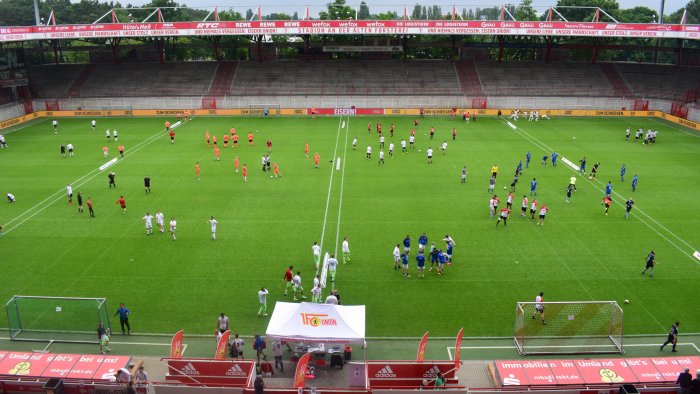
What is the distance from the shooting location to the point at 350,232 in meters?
26.1

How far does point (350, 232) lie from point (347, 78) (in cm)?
4250

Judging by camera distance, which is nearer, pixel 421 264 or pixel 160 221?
pixel 421 264

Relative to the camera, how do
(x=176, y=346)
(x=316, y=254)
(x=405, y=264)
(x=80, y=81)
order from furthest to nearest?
(x=80, y=81)
(x=316, y=254)
(x=405, y=264)
(x=176, y=346)

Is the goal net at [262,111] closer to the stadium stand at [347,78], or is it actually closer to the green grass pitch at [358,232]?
the stadium stand at [347,78]

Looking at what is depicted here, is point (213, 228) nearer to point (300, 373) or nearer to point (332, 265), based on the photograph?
point (332, 265)

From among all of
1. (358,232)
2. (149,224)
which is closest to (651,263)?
(358,232)

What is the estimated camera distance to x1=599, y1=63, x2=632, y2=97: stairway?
62000 millimetres

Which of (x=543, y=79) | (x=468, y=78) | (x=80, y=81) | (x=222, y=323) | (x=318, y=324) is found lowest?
(x=222, y=323)

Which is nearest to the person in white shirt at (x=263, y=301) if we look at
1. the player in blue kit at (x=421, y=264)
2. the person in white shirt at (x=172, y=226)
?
the player in blue kit at (x=421, y=264)

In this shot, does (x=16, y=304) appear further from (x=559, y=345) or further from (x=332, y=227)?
(x=559, y=345)

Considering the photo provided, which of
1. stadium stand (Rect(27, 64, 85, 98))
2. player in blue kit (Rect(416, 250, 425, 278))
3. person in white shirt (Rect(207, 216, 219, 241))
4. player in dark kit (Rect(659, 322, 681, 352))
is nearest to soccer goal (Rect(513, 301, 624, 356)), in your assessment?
player in dark kit (Rect(659, 322, 681, 352))

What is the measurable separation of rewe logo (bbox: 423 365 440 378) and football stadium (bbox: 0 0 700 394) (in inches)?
1.8

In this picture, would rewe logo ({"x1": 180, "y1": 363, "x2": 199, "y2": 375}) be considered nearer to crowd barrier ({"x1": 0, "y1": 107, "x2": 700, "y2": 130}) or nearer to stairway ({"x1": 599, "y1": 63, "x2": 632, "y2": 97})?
crowd barrier ({"x1": 0, "y1": 107, "x2": 700, "y2": 130})

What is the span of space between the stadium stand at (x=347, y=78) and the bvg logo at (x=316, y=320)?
160 feet
